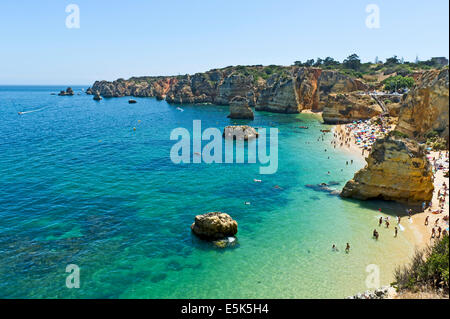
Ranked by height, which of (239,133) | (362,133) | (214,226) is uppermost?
(362,133)

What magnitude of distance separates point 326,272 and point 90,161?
122 feet

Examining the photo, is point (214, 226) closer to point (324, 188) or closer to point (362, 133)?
point (324, 188)

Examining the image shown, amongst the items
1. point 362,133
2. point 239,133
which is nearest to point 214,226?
point 239,133

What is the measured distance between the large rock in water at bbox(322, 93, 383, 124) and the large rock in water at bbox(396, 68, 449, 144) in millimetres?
22362

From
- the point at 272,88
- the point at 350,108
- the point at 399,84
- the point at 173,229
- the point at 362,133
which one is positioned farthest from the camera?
the point at 272,88

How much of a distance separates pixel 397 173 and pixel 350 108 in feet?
162

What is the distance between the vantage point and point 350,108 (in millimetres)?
73562

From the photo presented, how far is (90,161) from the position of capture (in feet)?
147

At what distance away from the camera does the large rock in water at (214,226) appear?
23031mm

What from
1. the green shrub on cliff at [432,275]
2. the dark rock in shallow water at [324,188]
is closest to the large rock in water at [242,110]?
the dark rock in shallow water at [324,188]

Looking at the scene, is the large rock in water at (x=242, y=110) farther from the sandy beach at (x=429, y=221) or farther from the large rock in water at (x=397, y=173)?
the large rock in water at (x=397, y=173)
